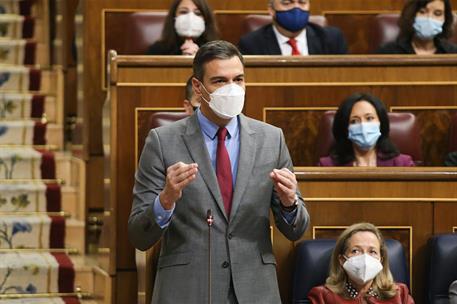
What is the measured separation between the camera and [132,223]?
1.96 metres

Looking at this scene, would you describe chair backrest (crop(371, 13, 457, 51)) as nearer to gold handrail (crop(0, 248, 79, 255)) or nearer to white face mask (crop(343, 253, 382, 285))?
gold handrail (crop(0, 248, 79, 255))

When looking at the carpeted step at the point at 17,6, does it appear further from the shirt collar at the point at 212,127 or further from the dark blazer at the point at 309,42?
the shirt collar at the point at 212,127

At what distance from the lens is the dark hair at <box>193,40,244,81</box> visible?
1.98 meters

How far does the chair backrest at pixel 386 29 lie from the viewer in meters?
3.53

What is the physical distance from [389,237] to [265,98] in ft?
1.72

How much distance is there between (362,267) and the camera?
2.22 m

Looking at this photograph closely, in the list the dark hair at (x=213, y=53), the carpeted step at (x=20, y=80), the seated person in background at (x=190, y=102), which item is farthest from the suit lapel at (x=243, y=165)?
the carpeted step at (x=20, y=80)

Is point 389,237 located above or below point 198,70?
below

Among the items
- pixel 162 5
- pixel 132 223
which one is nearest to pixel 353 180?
pixel 132 223

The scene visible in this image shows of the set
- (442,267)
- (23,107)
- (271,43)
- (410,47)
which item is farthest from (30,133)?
(442,267)

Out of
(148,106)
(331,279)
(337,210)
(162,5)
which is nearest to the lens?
(331,279)

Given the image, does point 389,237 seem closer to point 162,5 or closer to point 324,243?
point 324,243

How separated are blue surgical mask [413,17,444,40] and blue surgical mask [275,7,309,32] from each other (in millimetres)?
286

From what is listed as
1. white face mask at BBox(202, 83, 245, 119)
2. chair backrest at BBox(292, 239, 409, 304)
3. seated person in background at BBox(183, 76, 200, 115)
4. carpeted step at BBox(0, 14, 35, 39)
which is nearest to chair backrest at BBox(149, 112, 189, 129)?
seated person in background at BBox(183, 76, 200, 115)
